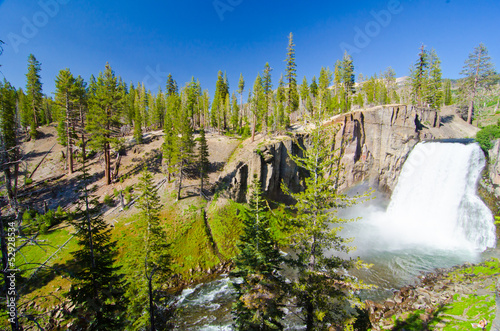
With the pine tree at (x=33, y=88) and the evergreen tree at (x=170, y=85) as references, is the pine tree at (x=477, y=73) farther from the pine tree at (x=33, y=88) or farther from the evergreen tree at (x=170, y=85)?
the pine tree at (x=33, y=88)

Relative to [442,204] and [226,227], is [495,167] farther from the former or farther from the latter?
[226,227]

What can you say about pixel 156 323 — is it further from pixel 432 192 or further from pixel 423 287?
pixel 432 192

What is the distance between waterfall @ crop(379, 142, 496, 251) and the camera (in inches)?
1005

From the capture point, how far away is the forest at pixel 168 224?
11086 millimetres

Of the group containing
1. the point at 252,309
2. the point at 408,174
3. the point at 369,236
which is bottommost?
the point at 369,236

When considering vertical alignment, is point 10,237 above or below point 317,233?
above

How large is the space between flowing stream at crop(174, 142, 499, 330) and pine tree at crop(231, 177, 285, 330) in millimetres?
6151

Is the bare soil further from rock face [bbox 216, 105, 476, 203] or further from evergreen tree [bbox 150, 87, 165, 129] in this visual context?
evergreen tree [bbox 150, 87, 165, 129]

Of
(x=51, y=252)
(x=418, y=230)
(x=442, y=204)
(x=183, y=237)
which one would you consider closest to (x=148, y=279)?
(x=183, y=237)

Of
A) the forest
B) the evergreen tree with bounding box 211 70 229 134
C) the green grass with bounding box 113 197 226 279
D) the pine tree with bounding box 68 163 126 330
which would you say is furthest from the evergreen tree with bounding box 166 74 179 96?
the pine tree with bounding box 68 163 126 330

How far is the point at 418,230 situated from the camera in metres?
29.8

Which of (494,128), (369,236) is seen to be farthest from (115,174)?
(494,128)

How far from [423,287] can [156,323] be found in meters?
23.0

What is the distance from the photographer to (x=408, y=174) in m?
36.4
